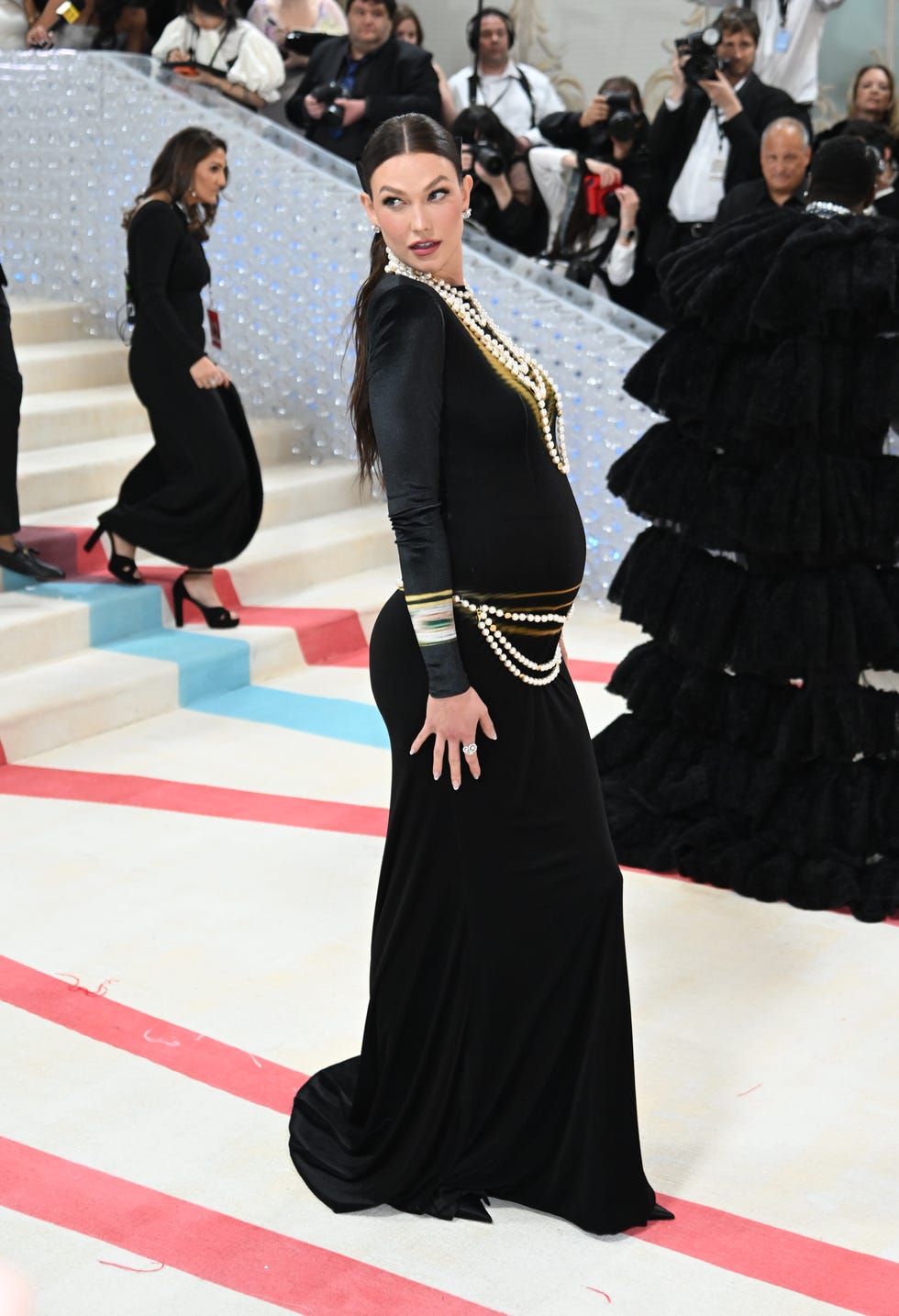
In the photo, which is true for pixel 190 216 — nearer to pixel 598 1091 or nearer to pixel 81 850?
pixel 81 850

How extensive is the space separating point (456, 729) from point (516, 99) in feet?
19.2

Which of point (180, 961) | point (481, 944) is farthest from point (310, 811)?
point (481, 944)

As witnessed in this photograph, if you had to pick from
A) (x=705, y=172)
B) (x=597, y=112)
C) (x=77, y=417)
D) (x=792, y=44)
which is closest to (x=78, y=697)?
(x=77, y=417)

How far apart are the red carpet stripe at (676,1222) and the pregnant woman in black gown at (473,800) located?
90 millimetres

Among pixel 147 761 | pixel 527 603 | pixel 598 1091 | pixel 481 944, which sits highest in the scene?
pixel 527 603

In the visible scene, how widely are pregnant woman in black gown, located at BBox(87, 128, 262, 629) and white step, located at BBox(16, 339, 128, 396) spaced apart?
1328mm

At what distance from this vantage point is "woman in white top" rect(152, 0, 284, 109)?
22.5 ft

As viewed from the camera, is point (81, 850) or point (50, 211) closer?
point (81, 850)

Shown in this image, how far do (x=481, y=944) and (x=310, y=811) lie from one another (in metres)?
1.78

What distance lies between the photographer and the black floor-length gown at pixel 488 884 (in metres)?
2.18

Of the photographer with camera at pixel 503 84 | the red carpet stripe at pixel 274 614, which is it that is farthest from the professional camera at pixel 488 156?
the red carpet stripe at pixel 274 614

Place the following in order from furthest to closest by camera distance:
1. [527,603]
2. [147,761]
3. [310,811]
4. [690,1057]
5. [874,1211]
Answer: [147,761] → [310,811] → [690,1057] → [874,1211] → [527,603]

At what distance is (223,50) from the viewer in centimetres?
693

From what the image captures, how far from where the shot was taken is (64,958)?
3240 millimetres
